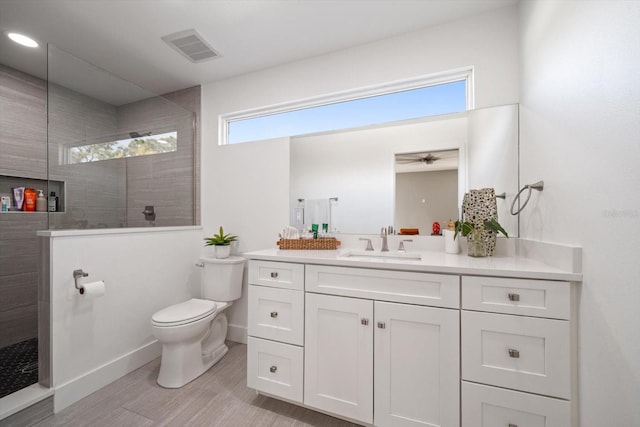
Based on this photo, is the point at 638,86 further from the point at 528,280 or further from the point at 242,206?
the point at 242,206

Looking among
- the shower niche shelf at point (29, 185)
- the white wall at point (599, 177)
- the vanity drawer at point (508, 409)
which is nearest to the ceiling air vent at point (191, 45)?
the shower niche shelf at point (29, 185)

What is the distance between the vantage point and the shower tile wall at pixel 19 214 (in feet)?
7.04

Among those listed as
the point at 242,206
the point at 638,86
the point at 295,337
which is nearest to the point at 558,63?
the point at 638,86

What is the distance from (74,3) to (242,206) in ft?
5.63

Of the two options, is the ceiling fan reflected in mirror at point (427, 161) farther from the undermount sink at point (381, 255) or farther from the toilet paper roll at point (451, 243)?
the undermount sink at point (381, 255)

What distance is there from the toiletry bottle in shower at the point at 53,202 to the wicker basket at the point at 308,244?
1.57 m

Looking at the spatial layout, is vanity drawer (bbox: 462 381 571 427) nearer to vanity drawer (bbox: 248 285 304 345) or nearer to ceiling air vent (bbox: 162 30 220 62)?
vanity drawer (bbox: 248 285 304 345)

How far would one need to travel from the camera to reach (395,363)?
125cm

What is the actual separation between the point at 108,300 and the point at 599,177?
8.97 ft

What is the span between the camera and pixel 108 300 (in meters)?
1.83

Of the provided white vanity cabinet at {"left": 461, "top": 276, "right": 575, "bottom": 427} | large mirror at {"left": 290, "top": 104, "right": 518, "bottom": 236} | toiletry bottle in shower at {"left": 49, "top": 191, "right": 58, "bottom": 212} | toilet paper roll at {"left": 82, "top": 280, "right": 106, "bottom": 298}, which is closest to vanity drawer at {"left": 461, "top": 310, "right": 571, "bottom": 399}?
white vanity cabinet at {"left": 461, "top": 276, "right": 575, "bottom": 427}

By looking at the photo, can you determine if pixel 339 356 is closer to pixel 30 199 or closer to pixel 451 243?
pixel 451 243

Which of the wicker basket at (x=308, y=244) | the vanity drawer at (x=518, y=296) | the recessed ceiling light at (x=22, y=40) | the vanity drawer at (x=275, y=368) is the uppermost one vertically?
the recessed ceiling light at (x=22, y=40)

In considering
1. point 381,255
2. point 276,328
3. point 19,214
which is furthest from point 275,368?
point 19,214
